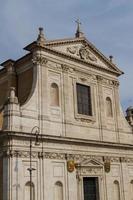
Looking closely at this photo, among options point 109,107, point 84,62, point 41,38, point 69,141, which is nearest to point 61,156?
point 69,141

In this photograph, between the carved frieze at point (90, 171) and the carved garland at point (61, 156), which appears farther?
the carved frieze at point (90, 171)

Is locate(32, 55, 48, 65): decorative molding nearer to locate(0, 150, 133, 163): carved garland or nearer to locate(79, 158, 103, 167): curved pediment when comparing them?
locate(0, 150, 133, 163): carved garland

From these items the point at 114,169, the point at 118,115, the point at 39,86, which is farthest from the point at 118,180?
the point at 39,86

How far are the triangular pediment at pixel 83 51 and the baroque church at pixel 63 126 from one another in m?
0.07

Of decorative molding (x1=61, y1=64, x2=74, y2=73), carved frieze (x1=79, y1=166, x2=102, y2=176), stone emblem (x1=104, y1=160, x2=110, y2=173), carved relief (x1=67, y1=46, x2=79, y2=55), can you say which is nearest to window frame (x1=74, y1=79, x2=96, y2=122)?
decorative molding (x1=61, y1=64, x2=74, y2=73)

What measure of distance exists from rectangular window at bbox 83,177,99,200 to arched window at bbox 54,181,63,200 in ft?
6.90

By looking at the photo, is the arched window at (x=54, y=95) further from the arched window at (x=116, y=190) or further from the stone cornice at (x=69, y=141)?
the arched window at (x=116, y=190)

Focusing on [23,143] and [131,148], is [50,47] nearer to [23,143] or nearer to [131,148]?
[23,143]

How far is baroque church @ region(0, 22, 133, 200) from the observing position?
1941cm

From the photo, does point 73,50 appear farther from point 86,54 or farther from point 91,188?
point 91,188

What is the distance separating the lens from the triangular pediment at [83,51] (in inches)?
935

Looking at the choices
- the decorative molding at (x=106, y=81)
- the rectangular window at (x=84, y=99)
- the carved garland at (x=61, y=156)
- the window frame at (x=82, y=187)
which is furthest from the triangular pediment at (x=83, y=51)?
the window frame at (x=82, y=187)

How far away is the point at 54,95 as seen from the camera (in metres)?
22.7

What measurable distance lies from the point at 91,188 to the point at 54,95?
635 cm
